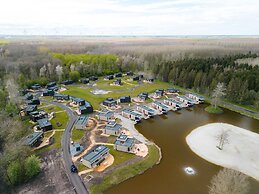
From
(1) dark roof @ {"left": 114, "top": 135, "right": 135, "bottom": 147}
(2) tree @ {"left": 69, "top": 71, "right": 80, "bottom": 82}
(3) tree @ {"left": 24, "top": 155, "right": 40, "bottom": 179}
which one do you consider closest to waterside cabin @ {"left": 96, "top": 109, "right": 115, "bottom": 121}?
(1) dark roof @ {"left": 114, "top": 135, "right": 135, "bottom": 147}

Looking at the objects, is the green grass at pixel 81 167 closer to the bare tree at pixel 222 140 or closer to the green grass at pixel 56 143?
the green grass at pixel 56 143

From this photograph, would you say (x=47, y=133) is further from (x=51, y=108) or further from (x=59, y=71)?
(x=59, y=71)

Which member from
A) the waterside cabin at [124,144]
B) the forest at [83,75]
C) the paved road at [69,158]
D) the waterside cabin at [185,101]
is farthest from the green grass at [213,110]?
the paved road at [69,158]

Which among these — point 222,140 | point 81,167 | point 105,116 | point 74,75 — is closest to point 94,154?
point 81,167

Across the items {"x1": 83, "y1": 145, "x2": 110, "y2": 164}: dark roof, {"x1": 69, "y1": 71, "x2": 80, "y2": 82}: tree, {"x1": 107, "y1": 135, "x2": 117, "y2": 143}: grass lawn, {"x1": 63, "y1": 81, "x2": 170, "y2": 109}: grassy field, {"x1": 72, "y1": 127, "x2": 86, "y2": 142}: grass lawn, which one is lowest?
{"x1": 72, "y1": 127, "x2": 86, "y2": 142}: grass lawn

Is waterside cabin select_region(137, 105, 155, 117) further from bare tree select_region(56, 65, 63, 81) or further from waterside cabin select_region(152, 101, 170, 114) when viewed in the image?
bare tree select_region(56, 65, 63, 81)
